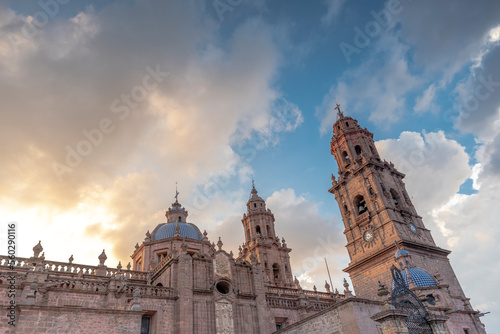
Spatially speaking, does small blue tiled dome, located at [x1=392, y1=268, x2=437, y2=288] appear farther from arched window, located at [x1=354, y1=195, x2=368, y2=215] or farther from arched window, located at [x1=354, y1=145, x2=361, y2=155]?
arched window, located at [x1=354, y1=145, x2=361, y2=155]

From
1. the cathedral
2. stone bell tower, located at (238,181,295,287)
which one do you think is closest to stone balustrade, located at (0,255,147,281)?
the cathedral

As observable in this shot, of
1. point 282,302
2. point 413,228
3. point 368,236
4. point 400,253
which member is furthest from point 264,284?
point 413,228

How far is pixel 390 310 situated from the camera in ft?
43.8

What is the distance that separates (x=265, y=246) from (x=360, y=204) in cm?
1433

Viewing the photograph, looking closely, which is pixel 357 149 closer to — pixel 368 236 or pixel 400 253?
pixel 368 236

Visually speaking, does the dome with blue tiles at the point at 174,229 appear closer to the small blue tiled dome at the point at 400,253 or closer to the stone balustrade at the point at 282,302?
the stone balustrade at the point at 282,302

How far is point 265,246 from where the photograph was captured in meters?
46.5

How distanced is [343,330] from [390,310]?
5.17 m

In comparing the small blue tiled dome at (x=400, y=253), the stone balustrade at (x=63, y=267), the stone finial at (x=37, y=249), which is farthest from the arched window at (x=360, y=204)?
the stone finial at (x=37, y=249)

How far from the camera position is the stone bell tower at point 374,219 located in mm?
34031

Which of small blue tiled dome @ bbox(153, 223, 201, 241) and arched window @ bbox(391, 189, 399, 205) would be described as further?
arched window @ bbox(391, 189, 399, 205)

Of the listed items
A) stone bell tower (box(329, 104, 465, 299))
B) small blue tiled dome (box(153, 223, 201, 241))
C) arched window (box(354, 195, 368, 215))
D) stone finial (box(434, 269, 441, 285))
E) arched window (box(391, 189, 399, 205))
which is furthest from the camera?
arched window (box(354, 195, 368, 215))

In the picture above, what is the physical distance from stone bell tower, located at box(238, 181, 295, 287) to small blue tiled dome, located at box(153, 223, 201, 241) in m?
8.93

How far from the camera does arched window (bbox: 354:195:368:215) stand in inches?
1576
